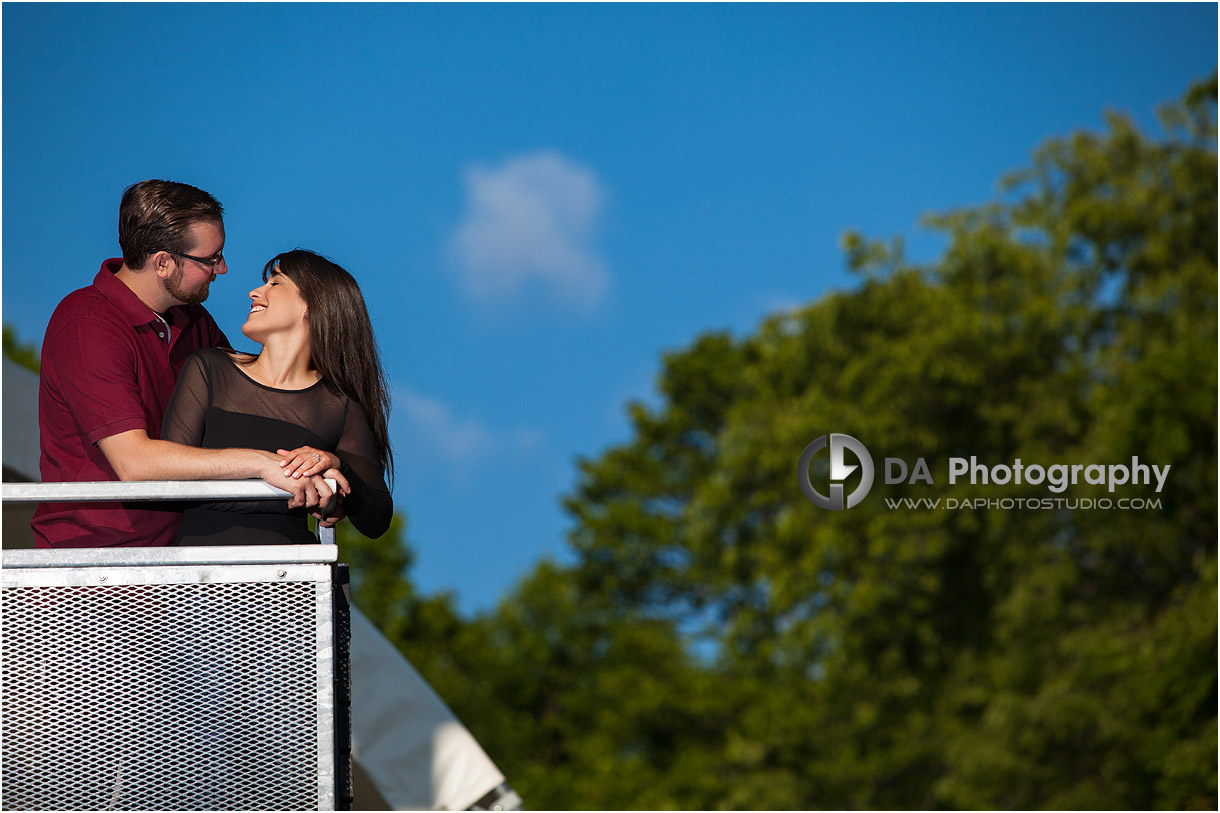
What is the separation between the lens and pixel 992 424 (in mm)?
17922

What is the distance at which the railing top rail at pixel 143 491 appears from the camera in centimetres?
268

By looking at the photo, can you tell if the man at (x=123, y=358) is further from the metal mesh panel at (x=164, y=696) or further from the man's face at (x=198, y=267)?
the metal mesh panel at (x=164, y=696)

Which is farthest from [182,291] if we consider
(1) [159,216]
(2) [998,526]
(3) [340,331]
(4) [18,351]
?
(4) [18,351]

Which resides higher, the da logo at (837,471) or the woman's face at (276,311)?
the da logo at (837,471)

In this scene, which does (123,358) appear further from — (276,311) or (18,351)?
(18,351)

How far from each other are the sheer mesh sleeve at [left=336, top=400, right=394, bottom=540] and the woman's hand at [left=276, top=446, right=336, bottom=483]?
0.12 meters

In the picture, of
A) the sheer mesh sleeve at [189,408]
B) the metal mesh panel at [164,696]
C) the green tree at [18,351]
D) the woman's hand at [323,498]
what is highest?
the green tree at [18,351]

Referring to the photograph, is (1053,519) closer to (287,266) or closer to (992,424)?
(992,424)

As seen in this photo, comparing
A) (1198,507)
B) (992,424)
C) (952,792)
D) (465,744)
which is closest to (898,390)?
(992,424)

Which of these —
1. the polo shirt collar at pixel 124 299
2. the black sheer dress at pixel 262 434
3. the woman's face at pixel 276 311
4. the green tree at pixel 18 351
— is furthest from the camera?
the green tree at pixel 18 351

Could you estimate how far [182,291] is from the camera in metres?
3.27

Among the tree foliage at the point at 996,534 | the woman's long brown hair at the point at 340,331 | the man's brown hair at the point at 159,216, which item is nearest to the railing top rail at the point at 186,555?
the woman's long brown hair at the point at 340,331

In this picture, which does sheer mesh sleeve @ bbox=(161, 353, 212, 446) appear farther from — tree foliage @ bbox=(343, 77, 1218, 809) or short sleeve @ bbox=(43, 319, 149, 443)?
tree foliage @ bbox=(343, 77, 1218, 809)

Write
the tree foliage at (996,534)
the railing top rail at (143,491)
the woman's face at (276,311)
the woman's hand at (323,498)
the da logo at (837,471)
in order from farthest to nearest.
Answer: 1. the da logo at (837,471)
2. the tree foliage at (996,534)
3. the woman's face at (276,311)
4. the woman's hand at (323,498)
5. the railing top rail at (143,491)
